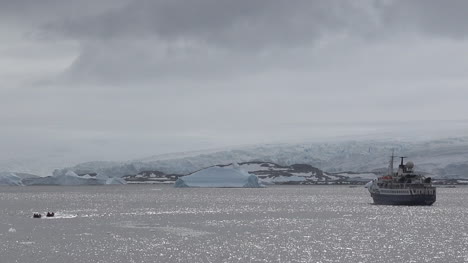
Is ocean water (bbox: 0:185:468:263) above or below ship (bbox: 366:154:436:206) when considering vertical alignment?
below

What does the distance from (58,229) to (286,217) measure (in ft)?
118

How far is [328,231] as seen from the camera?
3378 inches

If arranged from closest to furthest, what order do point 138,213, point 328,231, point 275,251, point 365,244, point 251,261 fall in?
point 251,261
point 275,251
point 365,244
point 328,231
point 138,213

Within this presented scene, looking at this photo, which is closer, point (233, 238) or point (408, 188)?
point (233, 238)

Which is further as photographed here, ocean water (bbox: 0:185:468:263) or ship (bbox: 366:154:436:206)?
ship (bbox: 366:154:436:206)

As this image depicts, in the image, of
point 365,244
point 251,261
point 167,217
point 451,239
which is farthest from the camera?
point 167,217

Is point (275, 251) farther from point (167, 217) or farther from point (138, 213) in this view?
point (138, 213)

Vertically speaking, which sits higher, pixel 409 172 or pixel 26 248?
pixel 409 172

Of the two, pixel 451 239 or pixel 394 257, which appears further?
pixel 451 239

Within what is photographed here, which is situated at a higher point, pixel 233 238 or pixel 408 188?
pixel 408 188

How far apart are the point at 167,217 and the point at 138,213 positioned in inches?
477

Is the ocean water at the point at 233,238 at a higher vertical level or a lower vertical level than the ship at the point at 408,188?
lower

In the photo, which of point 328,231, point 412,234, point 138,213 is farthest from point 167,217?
point 412,234

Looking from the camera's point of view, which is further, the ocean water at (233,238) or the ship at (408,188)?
the ship at (408,188)
